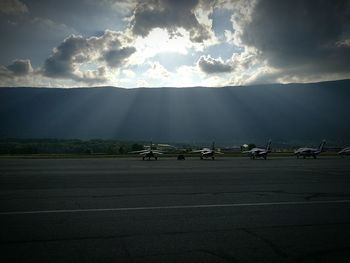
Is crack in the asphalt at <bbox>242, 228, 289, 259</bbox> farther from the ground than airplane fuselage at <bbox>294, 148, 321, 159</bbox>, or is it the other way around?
airplane fuselage at <bbox>294, 148, 321, 159</bbox>

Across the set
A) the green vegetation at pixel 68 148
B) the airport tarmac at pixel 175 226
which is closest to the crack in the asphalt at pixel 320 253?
the airport tarmac at pixel 175 226

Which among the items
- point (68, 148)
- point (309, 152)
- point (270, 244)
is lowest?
point (68, 148)

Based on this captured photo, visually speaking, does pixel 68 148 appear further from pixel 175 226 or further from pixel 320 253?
pixel 320 253

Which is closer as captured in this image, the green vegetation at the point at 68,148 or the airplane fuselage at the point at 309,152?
the airplane fuselage at the point at 309,152

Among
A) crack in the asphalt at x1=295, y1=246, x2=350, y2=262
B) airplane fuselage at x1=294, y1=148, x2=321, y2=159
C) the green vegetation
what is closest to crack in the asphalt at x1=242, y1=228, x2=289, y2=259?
crack in the asphalt at x1=295, y1=246, x2=350, y2=262

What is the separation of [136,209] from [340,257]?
5.56 metres

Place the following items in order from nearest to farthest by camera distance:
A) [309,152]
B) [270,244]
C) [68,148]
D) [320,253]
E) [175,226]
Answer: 1. [320,253]
2. [270,244]
3. [175,226]
4. [309,152]
5. [68,148]

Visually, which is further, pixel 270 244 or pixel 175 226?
pixel 175 226

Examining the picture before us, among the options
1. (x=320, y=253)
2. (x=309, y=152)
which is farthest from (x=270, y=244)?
(x=309, y=152)

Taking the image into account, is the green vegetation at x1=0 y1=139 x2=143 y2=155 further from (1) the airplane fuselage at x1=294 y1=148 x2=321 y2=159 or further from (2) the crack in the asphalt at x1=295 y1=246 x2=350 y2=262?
(2) the crack in the asphalt at x1=295 y1=246 x2=350 y2=262

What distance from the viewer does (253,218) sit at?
8375 millimetres

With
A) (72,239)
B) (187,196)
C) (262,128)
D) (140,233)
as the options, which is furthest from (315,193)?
(262,128)

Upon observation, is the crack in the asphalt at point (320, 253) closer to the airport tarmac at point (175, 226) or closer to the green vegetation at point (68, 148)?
the airport tarmac at point (175, 226)

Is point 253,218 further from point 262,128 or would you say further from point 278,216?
point 262,128
